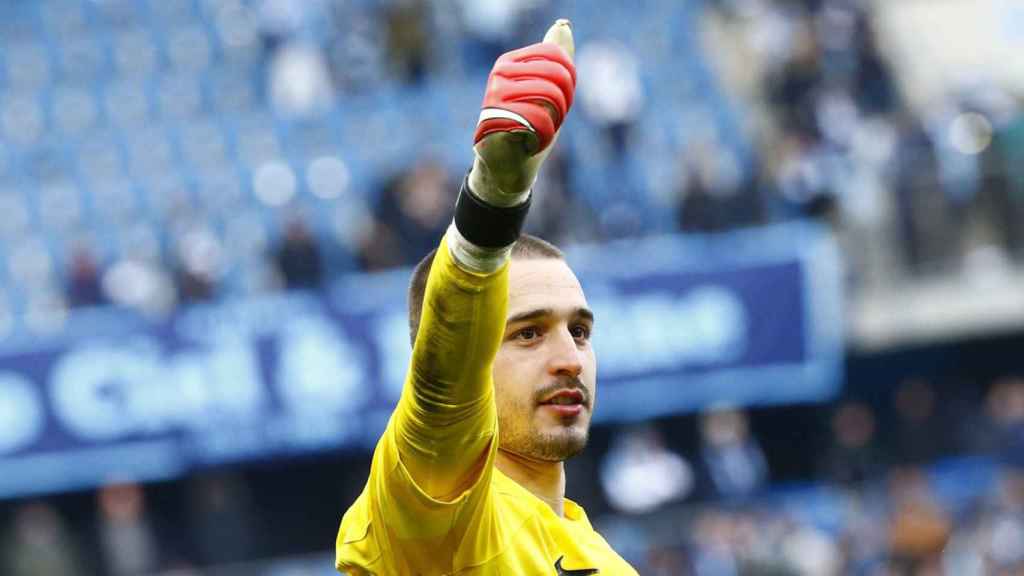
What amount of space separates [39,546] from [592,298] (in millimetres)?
4096

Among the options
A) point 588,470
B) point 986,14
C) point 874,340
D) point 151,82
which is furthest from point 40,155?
point 986,14

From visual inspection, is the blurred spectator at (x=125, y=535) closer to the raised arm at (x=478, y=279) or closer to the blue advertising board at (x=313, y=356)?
the blue advertising board at (x=313, y=356)

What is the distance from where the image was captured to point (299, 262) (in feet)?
46.2

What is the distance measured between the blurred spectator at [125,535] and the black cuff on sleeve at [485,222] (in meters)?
10.5

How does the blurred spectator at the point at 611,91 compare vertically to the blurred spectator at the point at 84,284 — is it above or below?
above

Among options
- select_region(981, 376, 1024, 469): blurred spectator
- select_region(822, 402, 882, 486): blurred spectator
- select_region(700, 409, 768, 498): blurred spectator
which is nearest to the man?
select_region(700, 409, 768, 498): blurred spectator

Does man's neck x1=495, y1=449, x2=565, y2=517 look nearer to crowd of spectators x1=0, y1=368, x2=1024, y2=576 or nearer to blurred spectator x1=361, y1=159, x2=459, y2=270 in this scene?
crowd of spectators x1=0, y1=368, x2=1024, y2=576

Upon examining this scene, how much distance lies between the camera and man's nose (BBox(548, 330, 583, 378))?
4.16 m

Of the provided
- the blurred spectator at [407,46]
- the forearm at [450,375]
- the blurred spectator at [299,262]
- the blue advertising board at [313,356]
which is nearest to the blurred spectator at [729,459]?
the blue advertising board at [313,356]

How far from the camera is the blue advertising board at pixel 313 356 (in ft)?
45.7

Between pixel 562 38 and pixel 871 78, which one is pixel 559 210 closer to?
pixel 871 78

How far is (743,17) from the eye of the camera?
1800 cm

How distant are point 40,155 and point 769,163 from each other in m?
5.91

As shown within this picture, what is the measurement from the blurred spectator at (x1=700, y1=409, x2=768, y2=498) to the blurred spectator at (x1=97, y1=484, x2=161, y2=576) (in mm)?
3847
